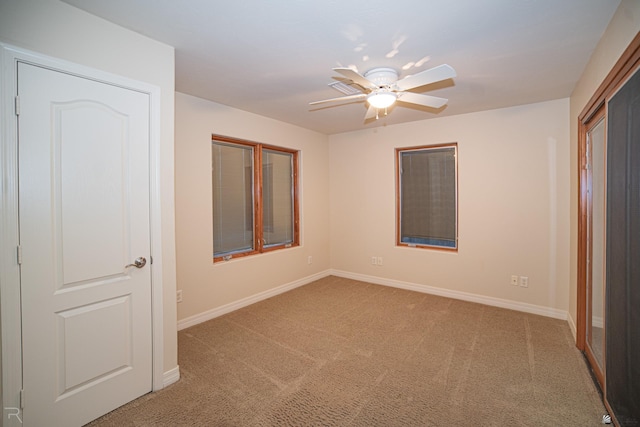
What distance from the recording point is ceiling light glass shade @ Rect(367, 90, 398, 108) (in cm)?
245

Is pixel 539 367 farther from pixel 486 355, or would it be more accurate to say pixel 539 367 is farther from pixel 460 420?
pixel 460 420

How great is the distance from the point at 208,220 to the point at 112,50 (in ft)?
6.48

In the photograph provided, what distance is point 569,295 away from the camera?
3.44 metres

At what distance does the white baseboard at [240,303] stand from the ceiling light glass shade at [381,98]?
2.91 meters

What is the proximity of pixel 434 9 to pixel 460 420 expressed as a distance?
2599mm

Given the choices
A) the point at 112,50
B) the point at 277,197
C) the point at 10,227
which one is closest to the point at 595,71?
the point at 112,50

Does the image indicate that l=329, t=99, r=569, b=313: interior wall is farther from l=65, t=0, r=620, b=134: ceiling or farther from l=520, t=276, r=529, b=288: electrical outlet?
l=65, t=0, r=620, b=134: ceiling

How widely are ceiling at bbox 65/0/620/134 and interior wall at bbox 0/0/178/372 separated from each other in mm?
84

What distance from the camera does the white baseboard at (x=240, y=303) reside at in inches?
133

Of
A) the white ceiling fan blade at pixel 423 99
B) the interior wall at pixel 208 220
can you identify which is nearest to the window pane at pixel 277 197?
the interior wall at pixel 208 220

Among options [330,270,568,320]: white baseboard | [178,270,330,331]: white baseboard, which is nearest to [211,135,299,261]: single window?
[178,270,330,331]: white baseboard

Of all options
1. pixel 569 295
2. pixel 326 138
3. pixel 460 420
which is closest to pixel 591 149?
pixel 569 295

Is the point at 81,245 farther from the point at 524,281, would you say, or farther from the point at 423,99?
the point at 524,281

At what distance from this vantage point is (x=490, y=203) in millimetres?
4008
